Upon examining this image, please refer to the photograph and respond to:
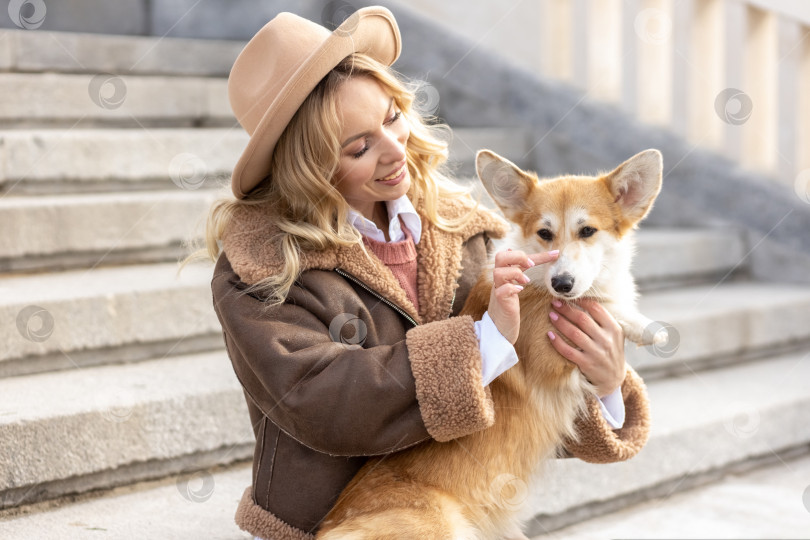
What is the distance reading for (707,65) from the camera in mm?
4105

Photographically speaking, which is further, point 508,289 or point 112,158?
point 112,158

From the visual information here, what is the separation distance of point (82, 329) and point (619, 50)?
10.1 ft

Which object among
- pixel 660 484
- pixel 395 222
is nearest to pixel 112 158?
pixel 395 222

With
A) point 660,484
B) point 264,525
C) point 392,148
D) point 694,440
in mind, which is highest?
point 392,148

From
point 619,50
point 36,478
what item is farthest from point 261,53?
point 619,50

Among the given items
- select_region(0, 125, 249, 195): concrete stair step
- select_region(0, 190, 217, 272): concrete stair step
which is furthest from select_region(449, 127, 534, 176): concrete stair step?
select_region(0, 190, 217, 272): concrete stair step

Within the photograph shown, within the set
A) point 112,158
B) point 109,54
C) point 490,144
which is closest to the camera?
point 112,158

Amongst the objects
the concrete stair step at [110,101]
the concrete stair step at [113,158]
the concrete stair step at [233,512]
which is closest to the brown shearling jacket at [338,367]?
the concrete stair step at [233,512]

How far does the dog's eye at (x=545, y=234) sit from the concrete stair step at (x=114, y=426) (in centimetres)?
107

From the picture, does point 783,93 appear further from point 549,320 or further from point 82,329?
point 82,329

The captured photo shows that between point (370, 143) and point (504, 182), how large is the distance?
33 cm

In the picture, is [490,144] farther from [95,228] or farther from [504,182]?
[504,182]

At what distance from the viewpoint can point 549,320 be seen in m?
1.88

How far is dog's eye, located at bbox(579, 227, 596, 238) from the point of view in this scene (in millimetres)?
1852
